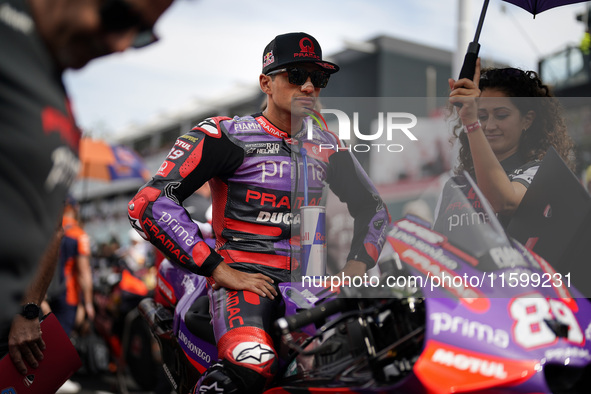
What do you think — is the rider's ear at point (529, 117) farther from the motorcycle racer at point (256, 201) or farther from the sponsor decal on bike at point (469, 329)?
the sponsor decal on bike at point (469, 329)

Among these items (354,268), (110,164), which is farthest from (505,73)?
(110,164)

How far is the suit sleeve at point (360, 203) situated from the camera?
2.38 meters

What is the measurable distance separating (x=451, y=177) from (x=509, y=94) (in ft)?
2.81

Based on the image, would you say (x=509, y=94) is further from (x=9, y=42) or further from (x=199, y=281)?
(x=9, y=42)

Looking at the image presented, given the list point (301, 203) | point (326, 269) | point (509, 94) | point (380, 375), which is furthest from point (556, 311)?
point (509, 94)

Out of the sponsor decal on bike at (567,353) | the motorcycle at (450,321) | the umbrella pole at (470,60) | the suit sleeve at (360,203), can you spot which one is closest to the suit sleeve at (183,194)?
the suit sleeve at (360,203)

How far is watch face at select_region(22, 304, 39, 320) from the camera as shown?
119 inches

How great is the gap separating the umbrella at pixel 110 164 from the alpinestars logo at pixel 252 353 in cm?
915

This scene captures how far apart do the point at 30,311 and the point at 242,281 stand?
3.62 feet

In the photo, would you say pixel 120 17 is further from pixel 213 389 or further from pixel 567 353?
pixel 213 389

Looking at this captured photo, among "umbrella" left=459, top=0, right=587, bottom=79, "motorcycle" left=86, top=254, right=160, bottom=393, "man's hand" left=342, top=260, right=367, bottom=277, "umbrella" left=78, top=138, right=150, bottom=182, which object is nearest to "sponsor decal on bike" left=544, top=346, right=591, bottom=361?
"man's hand" left=342, top=260, right=367, bottom=277

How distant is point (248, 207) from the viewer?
2854mm

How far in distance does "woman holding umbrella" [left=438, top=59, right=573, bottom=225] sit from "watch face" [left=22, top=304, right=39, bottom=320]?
202 centimetres

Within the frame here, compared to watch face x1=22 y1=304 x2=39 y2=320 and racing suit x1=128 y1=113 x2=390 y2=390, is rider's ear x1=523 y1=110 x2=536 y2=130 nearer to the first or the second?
racing suit x1=128 y1=113 x2=390 y2=390
